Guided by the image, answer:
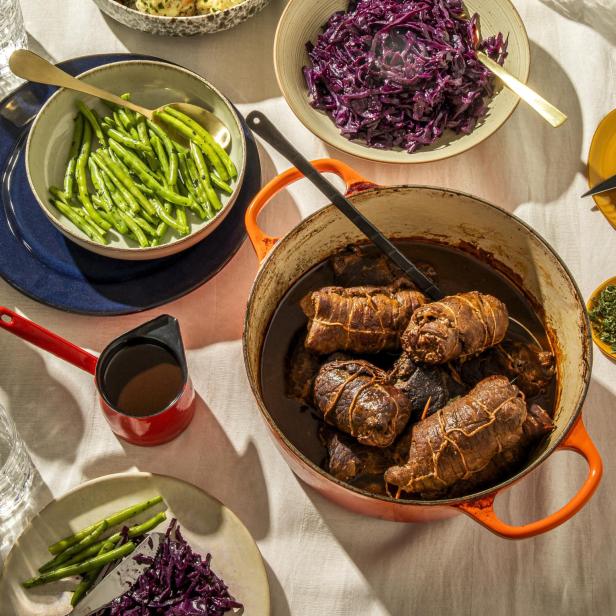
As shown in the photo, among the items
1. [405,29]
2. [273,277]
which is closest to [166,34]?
[405,29]

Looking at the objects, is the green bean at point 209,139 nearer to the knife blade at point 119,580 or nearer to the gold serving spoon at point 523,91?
the gold serving spoon at point 523,91

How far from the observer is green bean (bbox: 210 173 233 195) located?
7.12 ft

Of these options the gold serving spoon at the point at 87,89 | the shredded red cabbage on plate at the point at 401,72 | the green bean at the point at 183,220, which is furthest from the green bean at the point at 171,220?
the shredded red cabbage on plate at the point at 401,72

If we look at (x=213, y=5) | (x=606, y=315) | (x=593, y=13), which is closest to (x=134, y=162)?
(x=213, y=5)

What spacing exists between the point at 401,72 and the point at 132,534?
1.51 metres

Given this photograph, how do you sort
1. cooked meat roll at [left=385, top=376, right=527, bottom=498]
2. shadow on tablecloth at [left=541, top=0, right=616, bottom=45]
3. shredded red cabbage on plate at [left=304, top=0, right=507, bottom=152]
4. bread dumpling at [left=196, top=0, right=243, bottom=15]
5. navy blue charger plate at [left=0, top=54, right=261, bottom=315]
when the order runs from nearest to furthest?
cooked meat roll at [left=385, top=376, right=527, bottom=498], navy blue charger plate at [left=0, top=54, right=261, bottom=315], shredded red cabbage on plate at [left=304, top=0, right=507, bottom=152], bread dumpling at [left=196, top=0, right=243, bottom=15], shadow on tablecloth at [left=541, top=0, right=616, bottom=45]

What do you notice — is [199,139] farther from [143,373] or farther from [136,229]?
[143,373]

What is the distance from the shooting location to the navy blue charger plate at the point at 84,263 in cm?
205

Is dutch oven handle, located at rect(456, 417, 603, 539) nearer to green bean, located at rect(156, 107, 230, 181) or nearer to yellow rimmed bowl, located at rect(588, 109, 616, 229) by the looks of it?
yellow rimmed bowl, located at rect(588, 109, 616, 229)

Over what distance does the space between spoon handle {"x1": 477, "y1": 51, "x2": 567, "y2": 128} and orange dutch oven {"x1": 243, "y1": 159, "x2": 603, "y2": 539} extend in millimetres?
391

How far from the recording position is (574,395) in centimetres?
175

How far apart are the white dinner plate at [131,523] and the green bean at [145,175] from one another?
2.51 feet

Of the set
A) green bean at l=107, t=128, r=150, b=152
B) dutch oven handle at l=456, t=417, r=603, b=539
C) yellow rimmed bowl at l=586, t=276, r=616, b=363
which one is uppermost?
green bean at l=107, t=128, r=150, b=152

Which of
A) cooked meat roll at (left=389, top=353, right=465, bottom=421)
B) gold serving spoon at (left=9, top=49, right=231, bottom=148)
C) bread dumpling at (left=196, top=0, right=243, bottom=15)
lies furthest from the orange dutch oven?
bread dumpling at (left=196, top=0, right=243, bottom=15)
